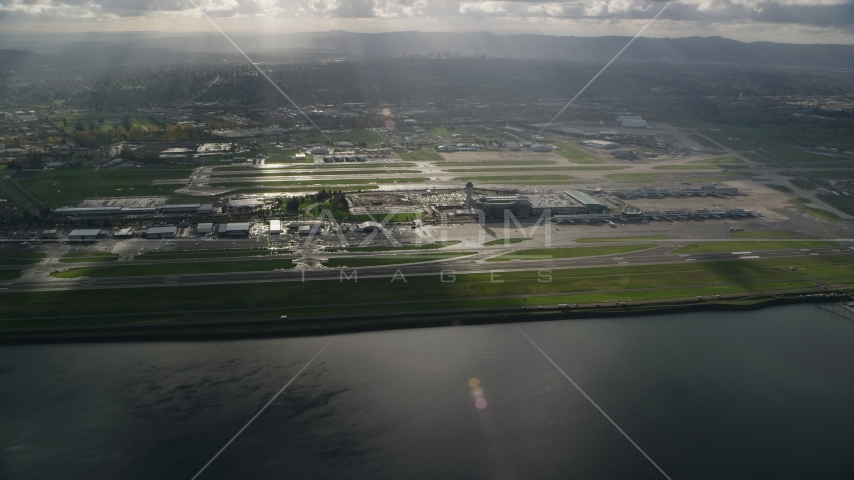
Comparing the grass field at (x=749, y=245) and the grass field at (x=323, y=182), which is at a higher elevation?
the grass field at (x=323, y=182)

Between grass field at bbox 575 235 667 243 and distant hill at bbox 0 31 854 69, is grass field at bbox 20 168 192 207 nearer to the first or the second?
grass field at bbox 575 235 667 243

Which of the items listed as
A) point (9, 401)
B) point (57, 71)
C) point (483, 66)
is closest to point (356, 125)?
point (9, 401)

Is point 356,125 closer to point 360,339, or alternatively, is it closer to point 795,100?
point 360,339

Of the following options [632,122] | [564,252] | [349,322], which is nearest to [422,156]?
[564,252]

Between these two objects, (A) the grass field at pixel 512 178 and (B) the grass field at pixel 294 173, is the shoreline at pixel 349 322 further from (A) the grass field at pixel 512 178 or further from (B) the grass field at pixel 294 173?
(B) the grass field at pixel 294 173

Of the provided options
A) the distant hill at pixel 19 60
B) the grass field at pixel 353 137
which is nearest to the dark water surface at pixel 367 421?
the grass field at pixel 353 137

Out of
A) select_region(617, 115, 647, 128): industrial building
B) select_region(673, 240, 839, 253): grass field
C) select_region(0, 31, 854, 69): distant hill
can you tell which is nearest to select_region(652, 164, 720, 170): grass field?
select_region(673, 240, 839, 253): grass field

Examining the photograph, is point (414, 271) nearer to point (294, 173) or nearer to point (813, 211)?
point (294, 173)
